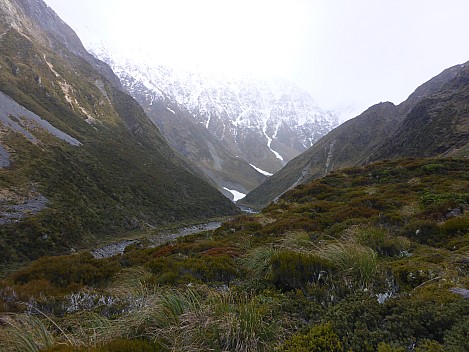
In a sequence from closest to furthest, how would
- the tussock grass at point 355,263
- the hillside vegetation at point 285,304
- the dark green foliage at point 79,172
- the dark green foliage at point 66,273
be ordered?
the hillside vegetation at point 285,304 → the tussock grass at point 355,263 → the dark green foliage at point 66,273 → the dark green foliage at point 79,172

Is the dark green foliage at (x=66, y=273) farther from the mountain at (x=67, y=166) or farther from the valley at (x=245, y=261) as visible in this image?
the mountain at (x=67, y=166)

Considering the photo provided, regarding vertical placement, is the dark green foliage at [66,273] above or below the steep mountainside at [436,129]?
below

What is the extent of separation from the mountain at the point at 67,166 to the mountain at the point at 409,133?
141ft

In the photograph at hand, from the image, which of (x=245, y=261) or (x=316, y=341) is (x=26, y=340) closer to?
(x=316, y=341)

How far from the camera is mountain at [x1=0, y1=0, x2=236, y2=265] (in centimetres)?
3253

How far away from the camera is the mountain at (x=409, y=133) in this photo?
44009 millimetres

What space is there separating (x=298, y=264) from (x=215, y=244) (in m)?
7.67

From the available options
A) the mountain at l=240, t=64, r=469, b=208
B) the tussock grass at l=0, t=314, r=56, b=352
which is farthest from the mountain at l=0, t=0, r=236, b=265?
the mountain at l=240, t=64, r=469, b=208

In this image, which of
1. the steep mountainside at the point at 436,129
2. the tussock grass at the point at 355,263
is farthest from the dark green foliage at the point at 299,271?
the steep mountainside at the point at 436,129

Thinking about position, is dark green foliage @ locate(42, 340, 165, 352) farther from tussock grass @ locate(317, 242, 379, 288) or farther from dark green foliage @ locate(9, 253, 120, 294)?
dark green foliage @ locate(9, 253, 120, 294)

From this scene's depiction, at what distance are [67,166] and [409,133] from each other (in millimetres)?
61227

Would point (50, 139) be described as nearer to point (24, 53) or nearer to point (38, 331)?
point (24, 53)

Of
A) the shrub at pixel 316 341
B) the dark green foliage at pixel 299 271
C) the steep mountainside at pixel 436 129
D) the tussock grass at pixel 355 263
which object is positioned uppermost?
the steep mountainside at pixel 436 129

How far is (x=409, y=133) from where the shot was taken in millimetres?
57469
